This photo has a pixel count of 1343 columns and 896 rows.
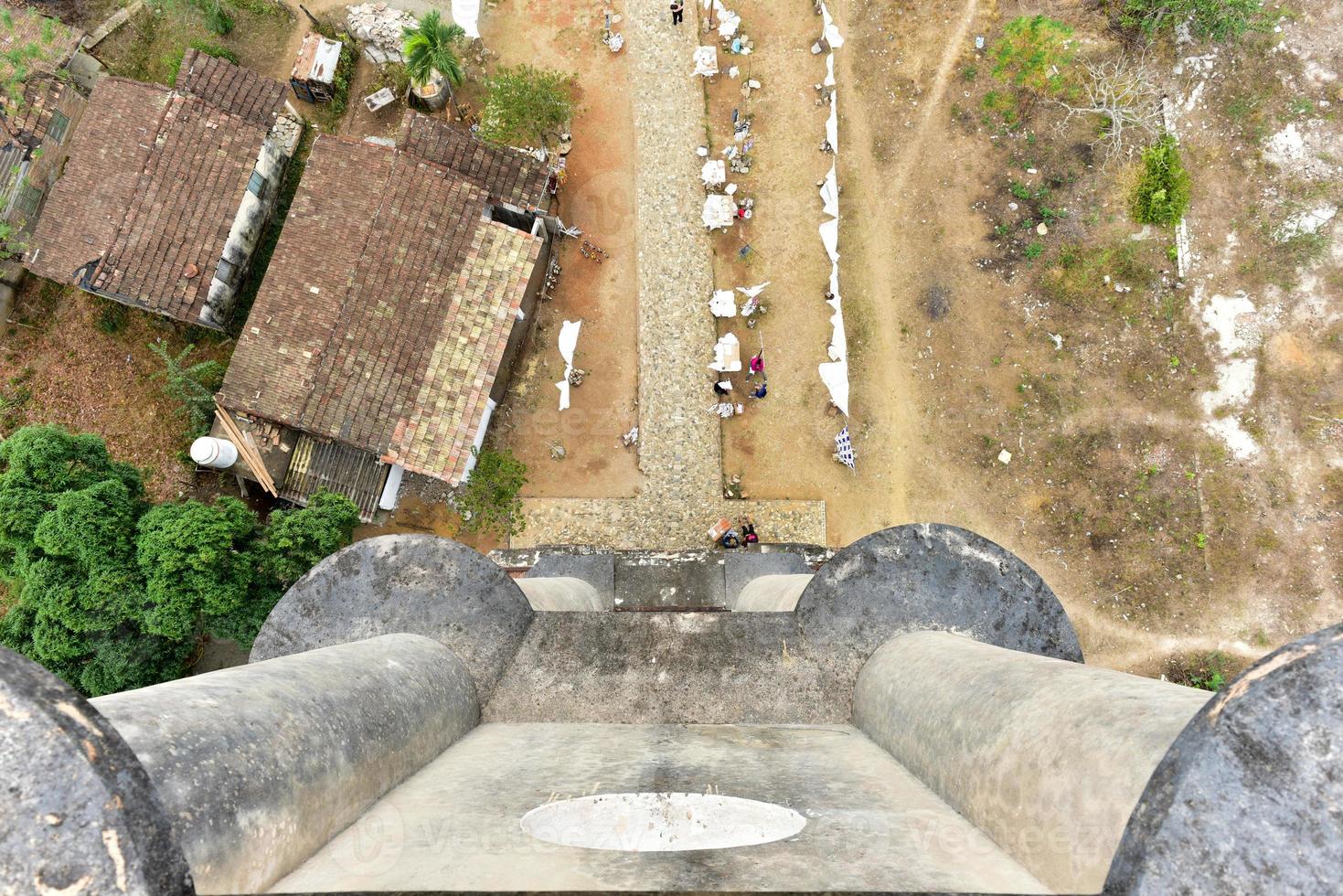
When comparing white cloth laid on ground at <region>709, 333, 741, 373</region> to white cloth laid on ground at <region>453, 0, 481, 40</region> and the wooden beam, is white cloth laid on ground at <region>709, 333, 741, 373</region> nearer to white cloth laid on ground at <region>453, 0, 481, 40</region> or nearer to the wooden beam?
the wooden beam

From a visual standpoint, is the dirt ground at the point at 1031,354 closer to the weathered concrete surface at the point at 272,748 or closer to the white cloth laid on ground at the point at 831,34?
the white cloth laid on ground at the point at 831,34

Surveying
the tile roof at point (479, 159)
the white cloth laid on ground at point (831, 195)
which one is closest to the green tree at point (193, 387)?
the tile roof at point (479, 159)

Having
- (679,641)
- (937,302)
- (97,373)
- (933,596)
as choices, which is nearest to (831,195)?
(937,302)

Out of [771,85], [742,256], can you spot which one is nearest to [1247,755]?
[742,256]

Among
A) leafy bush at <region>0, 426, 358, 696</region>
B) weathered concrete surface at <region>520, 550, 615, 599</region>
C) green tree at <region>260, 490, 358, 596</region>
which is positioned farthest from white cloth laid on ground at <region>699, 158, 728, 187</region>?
leafy bush at <region>0, 426, 358, 696</region>

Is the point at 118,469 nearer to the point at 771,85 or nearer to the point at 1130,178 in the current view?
the point at 771,85

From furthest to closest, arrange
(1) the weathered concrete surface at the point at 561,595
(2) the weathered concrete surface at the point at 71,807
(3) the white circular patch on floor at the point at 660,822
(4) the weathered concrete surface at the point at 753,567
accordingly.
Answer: (4) the weathered concrete surface at the point at 753,567, (1) the weathered concrete surface at the point at 561,595, (3) the white circular patch on floor at the point at 660,822, (2) the weathered concrete surface at the point at 71,807

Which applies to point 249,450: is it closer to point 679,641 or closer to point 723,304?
point 723,304
